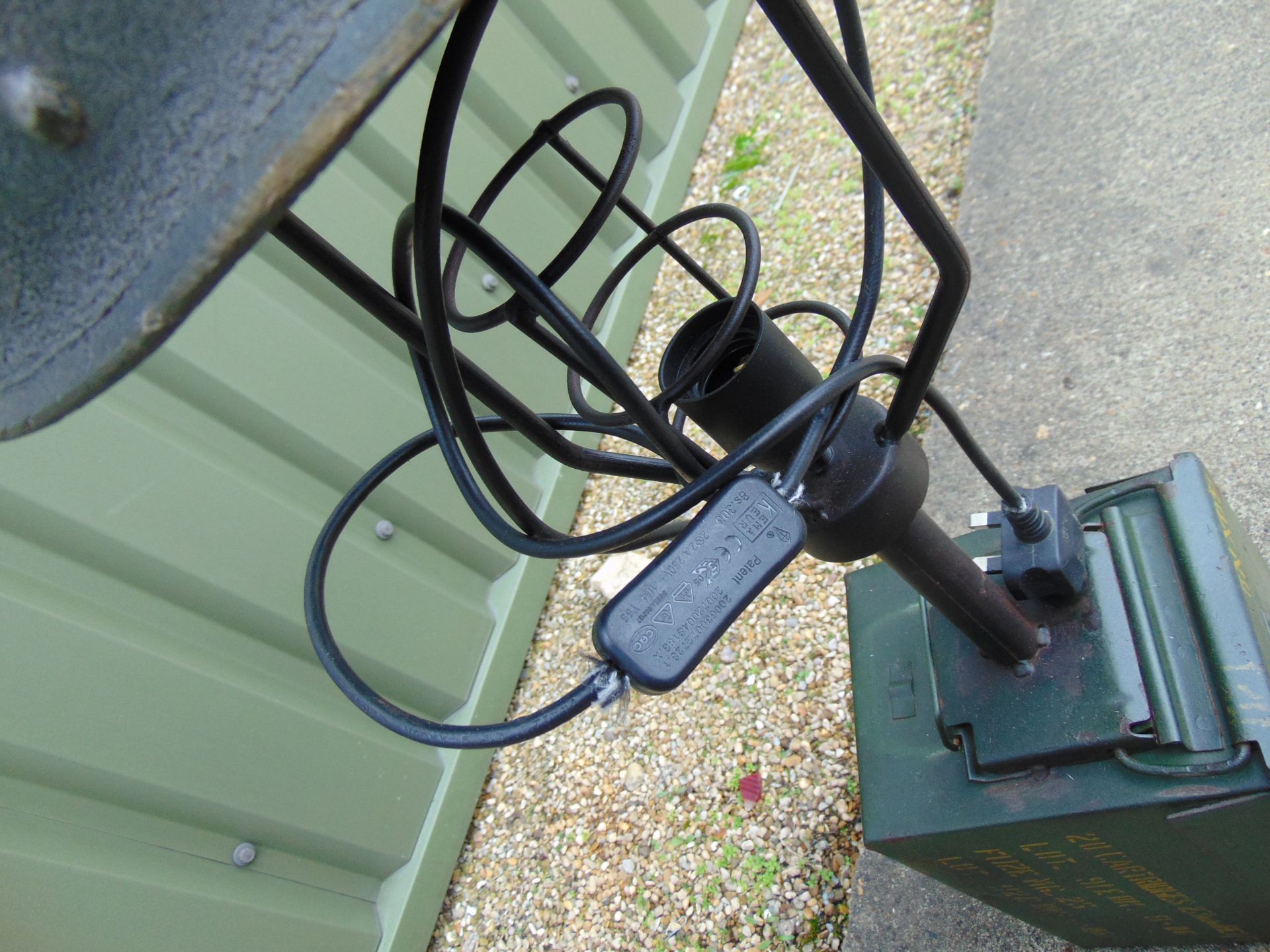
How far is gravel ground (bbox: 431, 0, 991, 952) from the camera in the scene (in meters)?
1.60

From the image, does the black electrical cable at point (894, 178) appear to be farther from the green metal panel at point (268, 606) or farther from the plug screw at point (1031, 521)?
the green metal panel at point (268, 606)

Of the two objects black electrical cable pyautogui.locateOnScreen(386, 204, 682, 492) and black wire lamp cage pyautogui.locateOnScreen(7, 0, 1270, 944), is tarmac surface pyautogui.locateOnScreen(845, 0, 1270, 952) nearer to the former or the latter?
black wire lamp cage pyautogui.locateOnScreen(7, 0, 1270, 944)

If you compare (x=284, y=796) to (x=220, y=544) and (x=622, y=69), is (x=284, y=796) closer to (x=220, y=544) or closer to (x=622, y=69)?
(x=220, y=544)

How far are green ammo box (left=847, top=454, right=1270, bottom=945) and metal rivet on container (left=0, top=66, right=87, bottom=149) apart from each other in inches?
42.2

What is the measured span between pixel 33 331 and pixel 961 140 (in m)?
2.41

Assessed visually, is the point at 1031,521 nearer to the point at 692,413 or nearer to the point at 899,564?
the point at 899,564

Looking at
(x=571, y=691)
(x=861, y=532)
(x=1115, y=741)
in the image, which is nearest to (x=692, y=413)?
(x=861, y=532)

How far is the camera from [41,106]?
1.04 ft

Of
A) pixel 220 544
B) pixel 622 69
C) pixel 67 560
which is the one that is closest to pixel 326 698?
pixel 220 544

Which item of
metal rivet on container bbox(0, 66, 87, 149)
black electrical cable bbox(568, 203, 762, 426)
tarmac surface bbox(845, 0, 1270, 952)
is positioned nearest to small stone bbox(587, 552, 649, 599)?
tarmac surface bbox(845, 0, 1270, 952)

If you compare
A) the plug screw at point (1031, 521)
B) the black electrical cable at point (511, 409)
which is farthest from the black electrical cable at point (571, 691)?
the plug screw at point (1031, 521)

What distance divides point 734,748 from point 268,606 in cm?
101

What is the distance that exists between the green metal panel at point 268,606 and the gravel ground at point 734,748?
13cm

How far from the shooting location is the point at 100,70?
0.33 meters
